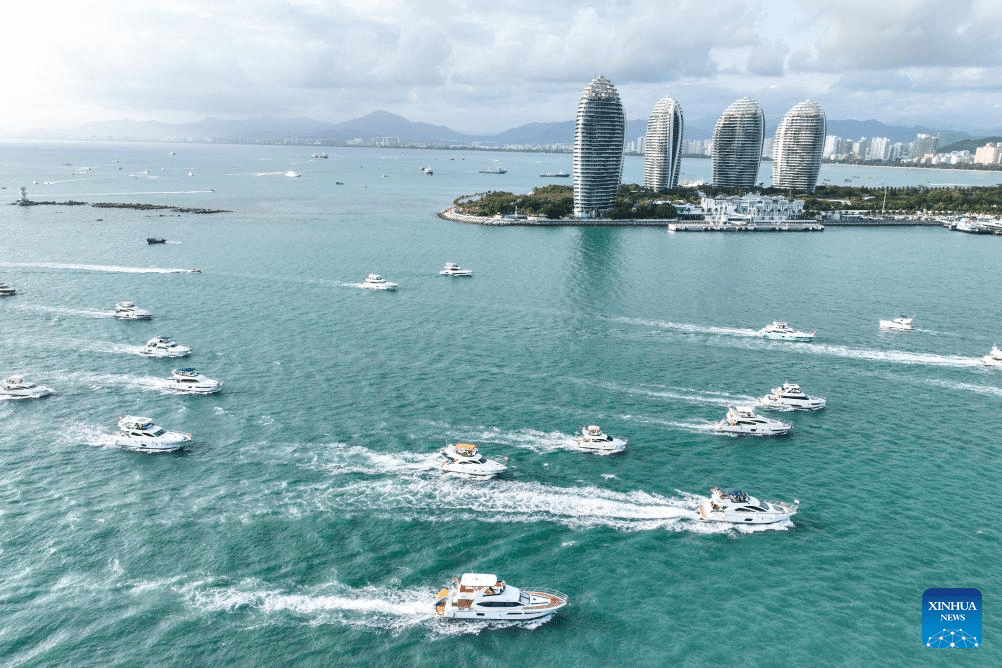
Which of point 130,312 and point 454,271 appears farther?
point 454,271

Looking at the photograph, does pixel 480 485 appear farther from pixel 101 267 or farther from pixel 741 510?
pixel 101 267

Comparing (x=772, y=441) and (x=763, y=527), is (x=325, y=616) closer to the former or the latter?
(x=763, y=527)

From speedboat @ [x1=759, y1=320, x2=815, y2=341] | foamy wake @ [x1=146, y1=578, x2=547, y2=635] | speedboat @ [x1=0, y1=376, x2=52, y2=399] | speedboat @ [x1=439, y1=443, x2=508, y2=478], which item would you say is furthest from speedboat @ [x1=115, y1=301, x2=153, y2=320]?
speedboat @ [x1=759, y1=320, x2=815, y2=341]

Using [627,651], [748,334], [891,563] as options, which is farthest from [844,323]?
[627,651]

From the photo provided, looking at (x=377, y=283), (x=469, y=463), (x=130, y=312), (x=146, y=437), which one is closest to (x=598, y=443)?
(x=469, y=463)

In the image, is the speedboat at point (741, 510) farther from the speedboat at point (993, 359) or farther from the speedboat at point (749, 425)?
the speedboat at point (993, 359)

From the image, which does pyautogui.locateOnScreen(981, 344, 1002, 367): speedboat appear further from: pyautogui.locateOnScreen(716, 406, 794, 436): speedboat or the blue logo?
the blue logo
